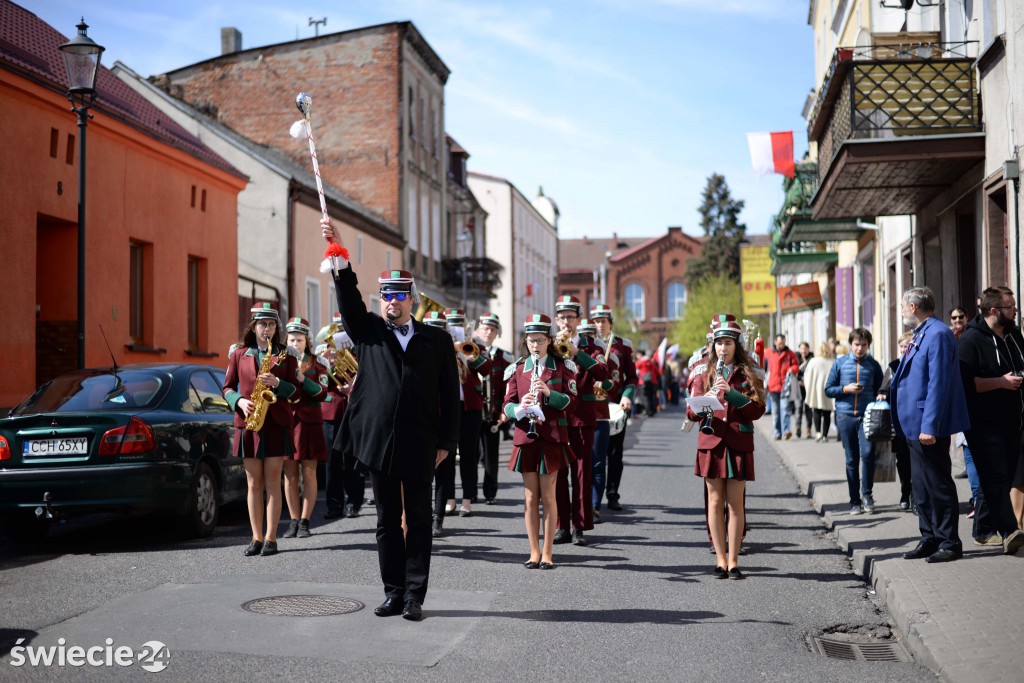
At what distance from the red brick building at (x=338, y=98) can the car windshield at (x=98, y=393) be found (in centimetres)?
2802

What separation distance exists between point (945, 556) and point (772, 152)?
21968mm

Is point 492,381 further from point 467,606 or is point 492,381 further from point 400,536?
point 400,536

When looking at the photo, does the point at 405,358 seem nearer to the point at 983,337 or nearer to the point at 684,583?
the point at 684,583

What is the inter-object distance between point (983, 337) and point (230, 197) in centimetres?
1915

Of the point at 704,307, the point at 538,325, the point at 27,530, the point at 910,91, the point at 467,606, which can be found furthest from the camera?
the point at 704,307

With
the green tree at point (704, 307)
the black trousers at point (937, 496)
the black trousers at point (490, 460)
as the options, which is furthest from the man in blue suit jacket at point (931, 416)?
the green tree at point (704, 307)

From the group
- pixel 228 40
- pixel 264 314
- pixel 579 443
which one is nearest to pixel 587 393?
pixel 579 443

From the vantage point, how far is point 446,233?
46.8 m

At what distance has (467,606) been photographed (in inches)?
286

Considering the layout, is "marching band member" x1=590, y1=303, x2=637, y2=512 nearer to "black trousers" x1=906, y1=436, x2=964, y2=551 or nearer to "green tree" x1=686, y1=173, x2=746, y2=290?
"black trousers" x1=906, y1=436, x2=964, y2=551

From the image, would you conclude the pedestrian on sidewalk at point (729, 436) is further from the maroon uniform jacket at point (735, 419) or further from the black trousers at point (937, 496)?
the black trousers at point (937, 496)

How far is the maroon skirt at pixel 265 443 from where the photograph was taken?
9.53m

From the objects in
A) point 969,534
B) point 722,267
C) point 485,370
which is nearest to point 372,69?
point 485,370

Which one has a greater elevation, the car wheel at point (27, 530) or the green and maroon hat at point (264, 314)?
the green and maroon hat at point (264, 314)
